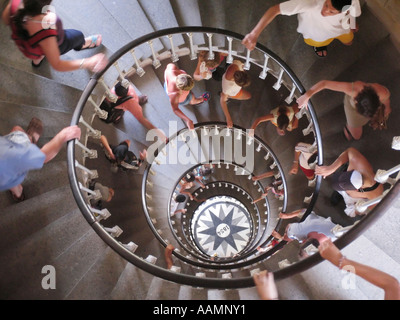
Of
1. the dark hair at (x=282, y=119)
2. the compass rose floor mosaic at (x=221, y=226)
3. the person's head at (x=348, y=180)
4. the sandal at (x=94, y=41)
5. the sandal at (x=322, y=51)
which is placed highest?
the sandal at (x=322, y=51)

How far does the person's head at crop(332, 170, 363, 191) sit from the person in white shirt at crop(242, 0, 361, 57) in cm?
166

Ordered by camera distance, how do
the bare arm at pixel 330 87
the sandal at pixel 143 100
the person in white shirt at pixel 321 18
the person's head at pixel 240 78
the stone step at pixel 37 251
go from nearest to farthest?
the stone step at pixel 37 251, the person in white shirt at pixel 321 18, the bare arm at pixel 330 87, the person's head at pixel 240 78, the sandal at pixel 143 100

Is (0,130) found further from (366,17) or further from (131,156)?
(366,17)

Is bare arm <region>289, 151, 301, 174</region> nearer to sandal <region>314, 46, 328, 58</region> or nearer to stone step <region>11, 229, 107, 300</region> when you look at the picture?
sandal <region>314, 46, 328, 58</region>

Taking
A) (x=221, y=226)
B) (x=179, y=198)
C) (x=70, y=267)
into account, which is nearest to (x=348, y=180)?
(x=70, y=267)

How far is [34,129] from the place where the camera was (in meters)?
3.05

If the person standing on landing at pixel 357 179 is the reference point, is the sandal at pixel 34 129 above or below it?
below

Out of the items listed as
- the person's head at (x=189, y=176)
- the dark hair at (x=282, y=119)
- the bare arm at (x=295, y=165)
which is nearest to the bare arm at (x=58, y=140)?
the dark hair at (x=282, y=119)

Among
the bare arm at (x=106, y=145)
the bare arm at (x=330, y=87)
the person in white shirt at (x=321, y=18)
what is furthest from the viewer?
the bare arm at (x=106, y=145)

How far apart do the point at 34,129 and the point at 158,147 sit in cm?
292

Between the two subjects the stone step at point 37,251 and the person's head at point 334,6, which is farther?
the person's head at point 334,6

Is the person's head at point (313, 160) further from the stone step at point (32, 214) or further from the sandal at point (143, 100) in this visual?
the stone step at point (32, 214)

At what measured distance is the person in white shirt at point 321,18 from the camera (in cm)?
318
